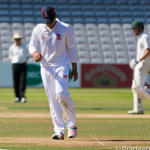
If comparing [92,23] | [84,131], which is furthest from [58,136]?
[92,23]

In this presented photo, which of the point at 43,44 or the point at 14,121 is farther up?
the point at 43,44

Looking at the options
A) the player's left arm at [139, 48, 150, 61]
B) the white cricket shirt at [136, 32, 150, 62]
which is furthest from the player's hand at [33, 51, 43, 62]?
the white cricket shirt at [136, 32, 150, 62]

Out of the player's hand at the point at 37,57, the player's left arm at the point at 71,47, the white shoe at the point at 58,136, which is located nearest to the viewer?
the player's hand at the point at 37,57

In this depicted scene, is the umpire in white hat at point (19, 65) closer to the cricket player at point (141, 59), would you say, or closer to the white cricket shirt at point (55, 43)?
the cricket player at point (141, 59)

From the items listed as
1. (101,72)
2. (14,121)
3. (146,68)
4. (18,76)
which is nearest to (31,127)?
(14,121)

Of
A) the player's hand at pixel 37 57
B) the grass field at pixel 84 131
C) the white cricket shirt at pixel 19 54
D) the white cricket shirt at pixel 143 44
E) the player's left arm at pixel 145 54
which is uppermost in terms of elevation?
the player's hand at pixel 37 57

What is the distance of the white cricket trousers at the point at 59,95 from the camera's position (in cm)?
830

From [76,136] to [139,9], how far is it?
1189 inches

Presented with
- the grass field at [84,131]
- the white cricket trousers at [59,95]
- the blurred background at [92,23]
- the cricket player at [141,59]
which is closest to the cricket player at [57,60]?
the white cricket trousers at [59,95]

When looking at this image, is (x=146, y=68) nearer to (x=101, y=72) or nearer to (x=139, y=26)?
(x=139, y=26)

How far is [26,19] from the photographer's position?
119 feet

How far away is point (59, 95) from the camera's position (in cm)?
827

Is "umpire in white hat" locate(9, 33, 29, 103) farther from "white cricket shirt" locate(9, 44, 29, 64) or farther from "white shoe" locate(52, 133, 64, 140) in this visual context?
"white shoe" locate(52, 133, 64, 140)

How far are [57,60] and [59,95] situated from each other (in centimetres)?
51
